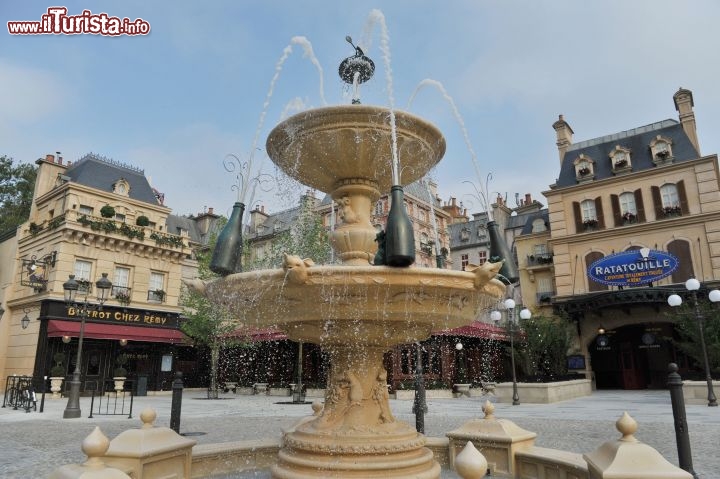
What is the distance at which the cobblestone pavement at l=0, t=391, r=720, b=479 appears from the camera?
25.7 ft

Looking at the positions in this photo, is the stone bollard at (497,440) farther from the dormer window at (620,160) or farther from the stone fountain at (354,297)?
the dormer window at (620,160)

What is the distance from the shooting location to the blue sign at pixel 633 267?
88.0 ft

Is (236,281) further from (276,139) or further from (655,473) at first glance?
(655,473)

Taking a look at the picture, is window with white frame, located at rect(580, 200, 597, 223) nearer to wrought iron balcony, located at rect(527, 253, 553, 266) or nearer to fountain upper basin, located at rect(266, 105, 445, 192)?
wrought iron balcony, located at rect(527, 253, 553, 266)

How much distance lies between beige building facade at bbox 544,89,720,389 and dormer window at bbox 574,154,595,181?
0.07 m

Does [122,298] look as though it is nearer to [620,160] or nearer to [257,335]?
[257,335]

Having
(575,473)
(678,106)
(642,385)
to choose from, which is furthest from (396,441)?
(678,106)

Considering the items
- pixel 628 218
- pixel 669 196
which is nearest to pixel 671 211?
pixel 669 196

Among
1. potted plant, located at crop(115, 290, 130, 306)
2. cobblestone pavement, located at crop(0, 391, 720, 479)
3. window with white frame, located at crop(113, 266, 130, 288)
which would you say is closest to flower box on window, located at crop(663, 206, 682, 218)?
cobblestone pavement, located at crop(0, 391, 720, 479)

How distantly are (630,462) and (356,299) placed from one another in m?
2.27

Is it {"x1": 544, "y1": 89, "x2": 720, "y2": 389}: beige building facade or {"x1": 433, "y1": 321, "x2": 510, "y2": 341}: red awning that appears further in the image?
{"x1": 544, "y1": 89, "x2": 720, "y2": 389}: beige building facade

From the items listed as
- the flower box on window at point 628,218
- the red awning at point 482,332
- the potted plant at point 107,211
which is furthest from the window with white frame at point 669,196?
the potted plant at point 107,211

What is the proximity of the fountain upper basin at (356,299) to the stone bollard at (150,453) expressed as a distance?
152 centimetres

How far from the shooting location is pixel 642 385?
→ 2973 centimetres
